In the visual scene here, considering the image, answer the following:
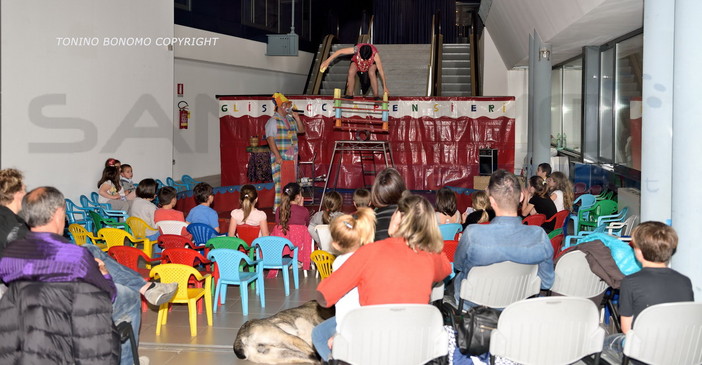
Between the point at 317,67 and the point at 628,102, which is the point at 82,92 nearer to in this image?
the point at 628,102

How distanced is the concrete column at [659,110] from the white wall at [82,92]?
263 inches

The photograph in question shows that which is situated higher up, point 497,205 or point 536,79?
point 536,79

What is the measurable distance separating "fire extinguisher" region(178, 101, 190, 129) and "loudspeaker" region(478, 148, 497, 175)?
579cm

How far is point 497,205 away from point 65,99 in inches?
279

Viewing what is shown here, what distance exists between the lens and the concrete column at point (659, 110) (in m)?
5.80

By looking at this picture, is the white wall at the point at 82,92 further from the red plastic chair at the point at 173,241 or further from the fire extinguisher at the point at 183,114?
the red plastic chair at the point at 173,241

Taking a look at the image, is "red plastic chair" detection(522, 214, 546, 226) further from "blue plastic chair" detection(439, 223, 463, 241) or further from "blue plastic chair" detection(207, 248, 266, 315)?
"blue plastic chair" detection(207, 248, 266, 315)

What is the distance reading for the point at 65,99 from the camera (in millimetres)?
9688

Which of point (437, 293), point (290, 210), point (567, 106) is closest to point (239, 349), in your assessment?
point (437, 293)

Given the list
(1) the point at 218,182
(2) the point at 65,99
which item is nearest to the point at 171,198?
(2) the point at 65,99

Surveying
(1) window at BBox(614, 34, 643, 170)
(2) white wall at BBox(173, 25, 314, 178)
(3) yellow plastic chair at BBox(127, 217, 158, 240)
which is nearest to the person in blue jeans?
(3) yellow plastic chair at BBox(127, 217, 158, 240)

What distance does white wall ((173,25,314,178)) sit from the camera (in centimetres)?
1516

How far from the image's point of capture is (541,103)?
12.3 metres

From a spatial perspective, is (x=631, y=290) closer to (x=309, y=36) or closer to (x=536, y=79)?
(x=536, y=79)
